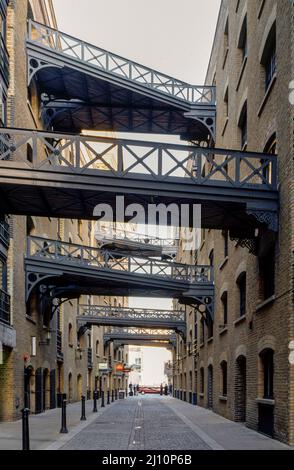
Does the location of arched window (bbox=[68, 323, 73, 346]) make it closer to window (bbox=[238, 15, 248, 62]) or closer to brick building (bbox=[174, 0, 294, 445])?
brick building (bbox=[174, 0, 294, 445])

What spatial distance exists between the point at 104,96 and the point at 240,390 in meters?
12.0

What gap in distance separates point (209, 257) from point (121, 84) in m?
8.64

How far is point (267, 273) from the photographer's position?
47.7ft

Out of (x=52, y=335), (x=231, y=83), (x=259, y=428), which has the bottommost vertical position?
(x=259, y=428)

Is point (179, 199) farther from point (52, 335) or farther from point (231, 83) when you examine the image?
point (52, 335)

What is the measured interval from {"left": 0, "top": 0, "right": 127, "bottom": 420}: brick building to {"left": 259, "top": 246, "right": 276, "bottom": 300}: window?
7140mm

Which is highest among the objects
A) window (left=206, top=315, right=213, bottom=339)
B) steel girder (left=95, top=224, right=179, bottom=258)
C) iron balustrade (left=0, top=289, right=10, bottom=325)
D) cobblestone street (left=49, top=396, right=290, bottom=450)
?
steel girder (left=95, top=224, right=179, bottom=258)

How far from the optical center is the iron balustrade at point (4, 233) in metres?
16.8

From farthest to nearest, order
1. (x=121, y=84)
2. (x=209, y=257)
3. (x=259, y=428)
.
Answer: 1. (x=209, y=257)
2. (x=121, y=84)
3. (x=259, y=428)

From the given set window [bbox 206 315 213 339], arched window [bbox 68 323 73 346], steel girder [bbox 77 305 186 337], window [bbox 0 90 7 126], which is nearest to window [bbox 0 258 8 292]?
window [bbox 0 90 7 126]

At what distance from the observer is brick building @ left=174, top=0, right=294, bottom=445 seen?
12.0 metres

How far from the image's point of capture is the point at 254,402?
14734 mm
